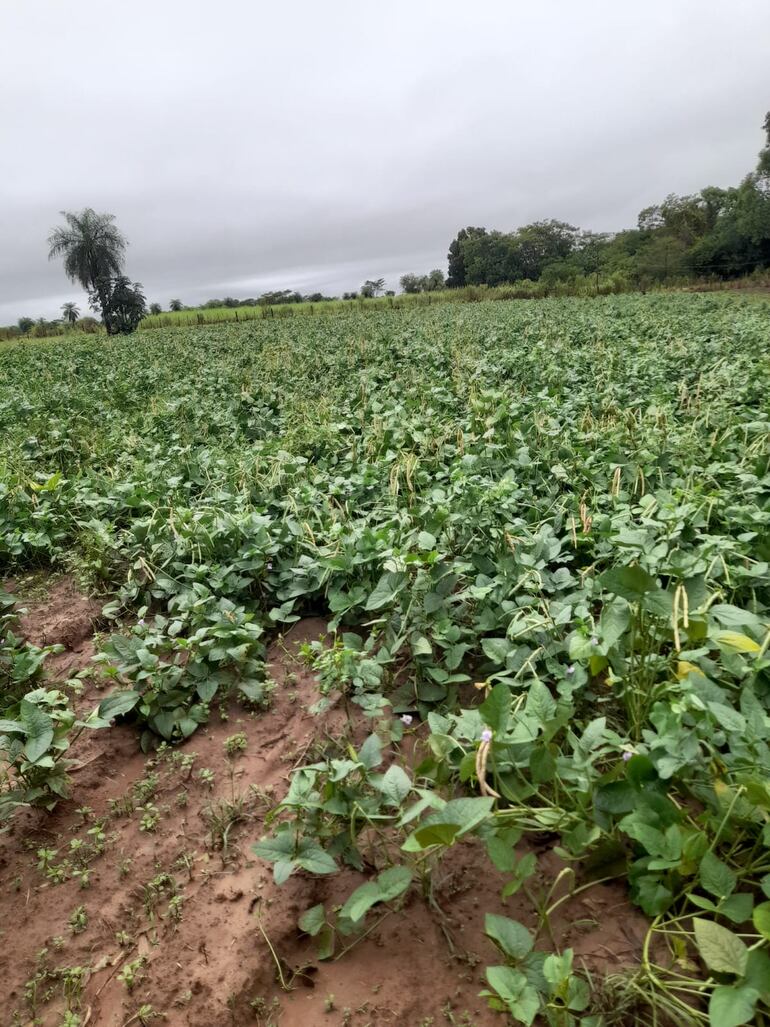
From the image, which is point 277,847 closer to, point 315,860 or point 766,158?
point 315,860

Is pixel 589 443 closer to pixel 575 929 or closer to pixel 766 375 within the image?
pixel 766 375

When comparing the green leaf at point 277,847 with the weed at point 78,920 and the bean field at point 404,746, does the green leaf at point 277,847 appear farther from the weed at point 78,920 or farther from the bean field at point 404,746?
the weed at point 78,920

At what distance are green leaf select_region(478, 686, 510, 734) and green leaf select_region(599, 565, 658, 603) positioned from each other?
467 millimetres

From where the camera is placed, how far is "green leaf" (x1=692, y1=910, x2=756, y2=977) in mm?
1149

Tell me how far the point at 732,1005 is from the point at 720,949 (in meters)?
0.09

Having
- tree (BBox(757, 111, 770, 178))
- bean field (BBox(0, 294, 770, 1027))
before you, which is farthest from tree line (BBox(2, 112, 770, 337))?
bean field (BBox(0, 294, 770, 1027))

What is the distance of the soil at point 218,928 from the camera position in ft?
4.62

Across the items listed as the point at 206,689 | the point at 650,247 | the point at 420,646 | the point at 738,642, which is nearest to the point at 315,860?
the point at 420,646

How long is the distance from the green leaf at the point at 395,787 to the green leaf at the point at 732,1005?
0.72 meters

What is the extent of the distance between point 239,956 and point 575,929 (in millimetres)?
835

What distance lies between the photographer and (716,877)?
131 cm

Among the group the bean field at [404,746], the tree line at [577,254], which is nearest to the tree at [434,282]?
the tree line at [577,254]

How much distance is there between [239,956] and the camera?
4.94 ft

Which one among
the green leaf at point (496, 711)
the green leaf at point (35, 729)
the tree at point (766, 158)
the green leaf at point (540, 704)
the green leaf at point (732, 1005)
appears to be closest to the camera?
the green leaf at point (732, 1005)
